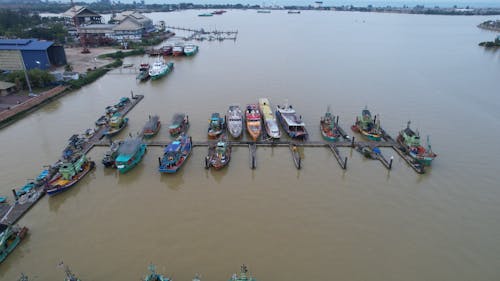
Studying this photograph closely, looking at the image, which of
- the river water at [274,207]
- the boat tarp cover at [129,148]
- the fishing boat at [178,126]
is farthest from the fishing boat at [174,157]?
the fishing boat at [178,126]

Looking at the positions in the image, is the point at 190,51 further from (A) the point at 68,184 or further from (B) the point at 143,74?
(A) the point at 68,184

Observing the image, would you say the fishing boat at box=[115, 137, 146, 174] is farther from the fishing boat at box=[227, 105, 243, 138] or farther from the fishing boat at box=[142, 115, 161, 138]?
the fishing boat at box=[227, 105, 243, 138]

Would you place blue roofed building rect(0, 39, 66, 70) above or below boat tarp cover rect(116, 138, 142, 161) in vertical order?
above

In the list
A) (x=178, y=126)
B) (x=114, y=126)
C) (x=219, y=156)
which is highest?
(x=114, y=126)

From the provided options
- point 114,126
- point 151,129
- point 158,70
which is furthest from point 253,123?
Answer: point 158,70

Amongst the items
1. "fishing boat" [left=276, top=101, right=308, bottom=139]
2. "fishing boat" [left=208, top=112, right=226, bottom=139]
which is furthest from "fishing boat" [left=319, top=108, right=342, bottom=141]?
"fishing boat" [left=208, top=112, right=226, bottom=139]

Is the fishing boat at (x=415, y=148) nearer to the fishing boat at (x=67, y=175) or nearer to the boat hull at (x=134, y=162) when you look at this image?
the boat hull at (x=134, y=162)
